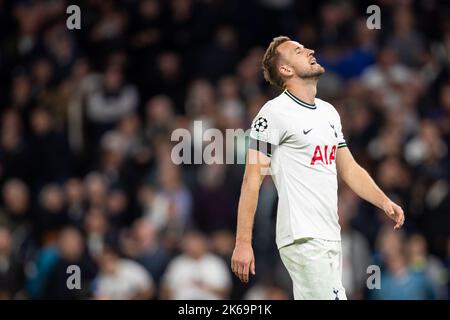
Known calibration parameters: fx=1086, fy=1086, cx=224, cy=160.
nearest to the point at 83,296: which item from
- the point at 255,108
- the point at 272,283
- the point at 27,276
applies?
the point at 27,276

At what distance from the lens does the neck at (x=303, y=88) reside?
7.02 m

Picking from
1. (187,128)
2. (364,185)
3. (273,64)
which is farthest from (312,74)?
(187,128)

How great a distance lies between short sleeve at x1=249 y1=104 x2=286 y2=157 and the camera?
6.78m

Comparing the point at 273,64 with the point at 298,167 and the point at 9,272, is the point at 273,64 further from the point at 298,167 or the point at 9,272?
the point at 9,272

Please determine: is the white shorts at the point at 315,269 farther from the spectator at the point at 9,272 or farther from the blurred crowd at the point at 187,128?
the spectator at the point at 9,272

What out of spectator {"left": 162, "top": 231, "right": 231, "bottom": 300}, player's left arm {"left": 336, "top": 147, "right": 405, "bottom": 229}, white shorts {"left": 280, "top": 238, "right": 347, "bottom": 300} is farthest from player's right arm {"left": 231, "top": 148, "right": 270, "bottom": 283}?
spectator {"left": 162, "top": 231, "right": 231, "bottom": 300}

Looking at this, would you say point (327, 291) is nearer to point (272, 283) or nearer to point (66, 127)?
point (272, 283)

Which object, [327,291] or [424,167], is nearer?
[327,291]

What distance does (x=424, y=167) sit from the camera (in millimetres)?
12688

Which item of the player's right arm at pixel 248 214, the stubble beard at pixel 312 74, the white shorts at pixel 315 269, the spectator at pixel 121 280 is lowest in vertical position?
the spectator at pixel 121 280

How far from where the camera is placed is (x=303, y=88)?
7027 millimetres

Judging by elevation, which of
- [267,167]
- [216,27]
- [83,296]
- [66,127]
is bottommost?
[83,296]

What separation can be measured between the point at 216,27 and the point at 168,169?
2936 mm

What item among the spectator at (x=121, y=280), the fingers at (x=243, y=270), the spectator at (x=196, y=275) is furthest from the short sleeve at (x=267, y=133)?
the spectator at (x=121, y=280)
